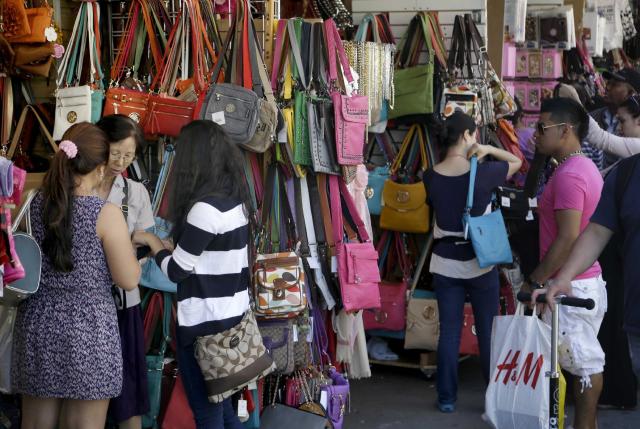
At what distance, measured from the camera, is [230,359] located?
160 inches

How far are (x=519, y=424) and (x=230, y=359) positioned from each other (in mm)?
1409

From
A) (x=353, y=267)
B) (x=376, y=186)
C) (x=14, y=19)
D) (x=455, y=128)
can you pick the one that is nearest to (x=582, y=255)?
(x=353, y=267)

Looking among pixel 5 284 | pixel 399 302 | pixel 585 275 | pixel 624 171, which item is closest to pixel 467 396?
pixel 399 302

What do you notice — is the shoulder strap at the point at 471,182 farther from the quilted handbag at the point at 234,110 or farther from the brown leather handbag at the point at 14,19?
the brown leather handbag at the point at 14,19

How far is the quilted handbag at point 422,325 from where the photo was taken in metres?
6.88

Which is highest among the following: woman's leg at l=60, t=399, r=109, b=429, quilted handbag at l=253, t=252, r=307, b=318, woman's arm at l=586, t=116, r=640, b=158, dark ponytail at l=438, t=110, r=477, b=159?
dark ponytail at l=438, t=110, r=477, b=159

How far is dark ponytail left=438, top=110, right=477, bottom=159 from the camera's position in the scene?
619 centimetres

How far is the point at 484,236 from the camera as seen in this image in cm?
606

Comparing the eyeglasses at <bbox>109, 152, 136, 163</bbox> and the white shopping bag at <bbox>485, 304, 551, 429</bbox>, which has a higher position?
the eyeglasses at <bbox>109, 152, 136, 163</bbox>

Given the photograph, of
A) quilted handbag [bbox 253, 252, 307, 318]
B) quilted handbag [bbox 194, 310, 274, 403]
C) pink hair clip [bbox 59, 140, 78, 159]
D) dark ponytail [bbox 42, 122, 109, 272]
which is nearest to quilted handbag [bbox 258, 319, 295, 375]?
quilted handbag [bbox 253, 252, 307, 318]

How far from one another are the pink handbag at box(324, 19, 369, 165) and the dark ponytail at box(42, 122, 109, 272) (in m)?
A: 1.87

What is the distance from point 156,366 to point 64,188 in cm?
174

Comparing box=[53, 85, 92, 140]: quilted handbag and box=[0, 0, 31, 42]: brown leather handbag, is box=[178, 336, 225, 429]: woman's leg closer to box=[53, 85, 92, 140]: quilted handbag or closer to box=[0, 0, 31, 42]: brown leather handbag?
box=[53, 85, 92, 140]: quilted handbag

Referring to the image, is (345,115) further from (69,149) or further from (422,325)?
(69,149)
